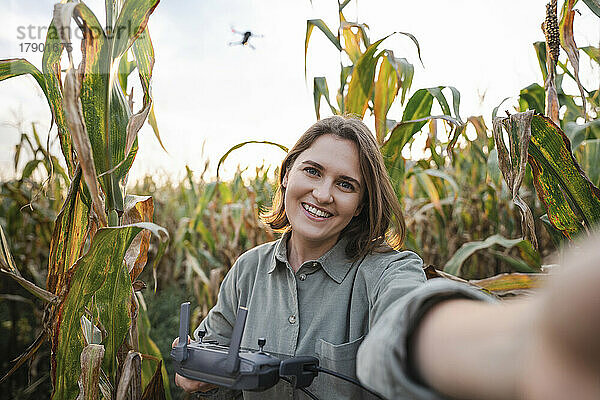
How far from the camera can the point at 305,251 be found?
0.93m

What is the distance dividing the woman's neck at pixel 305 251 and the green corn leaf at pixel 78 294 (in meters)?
0.24

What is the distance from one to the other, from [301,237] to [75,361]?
0.43 metres

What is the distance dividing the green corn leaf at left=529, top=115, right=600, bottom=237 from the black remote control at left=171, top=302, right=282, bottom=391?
529 mm

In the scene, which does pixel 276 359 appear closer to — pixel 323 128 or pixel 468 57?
pixel 323 128

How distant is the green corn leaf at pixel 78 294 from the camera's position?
825 millimetres

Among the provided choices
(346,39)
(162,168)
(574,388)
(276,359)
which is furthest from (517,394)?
(162,168)

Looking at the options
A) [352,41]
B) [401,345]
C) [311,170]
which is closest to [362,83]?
[352,41]

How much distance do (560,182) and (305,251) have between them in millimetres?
428

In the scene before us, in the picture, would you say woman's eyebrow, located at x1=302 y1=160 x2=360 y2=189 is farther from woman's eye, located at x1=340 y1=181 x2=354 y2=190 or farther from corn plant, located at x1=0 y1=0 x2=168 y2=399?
corn plant, located at x1=0 y1=0 x2=168 y2=399

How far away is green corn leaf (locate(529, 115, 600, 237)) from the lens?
80 cm

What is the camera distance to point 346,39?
127 centimetres

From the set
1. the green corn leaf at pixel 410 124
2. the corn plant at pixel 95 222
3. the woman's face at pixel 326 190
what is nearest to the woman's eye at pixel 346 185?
the woman's face at pixel 326 190

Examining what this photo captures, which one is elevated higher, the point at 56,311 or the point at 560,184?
the point at 560,184

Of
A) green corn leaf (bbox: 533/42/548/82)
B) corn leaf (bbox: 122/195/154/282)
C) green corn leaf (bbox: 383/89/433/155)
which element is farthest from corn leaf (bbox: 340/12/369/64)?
corn leaf (bbox: 122/195/154/282)
